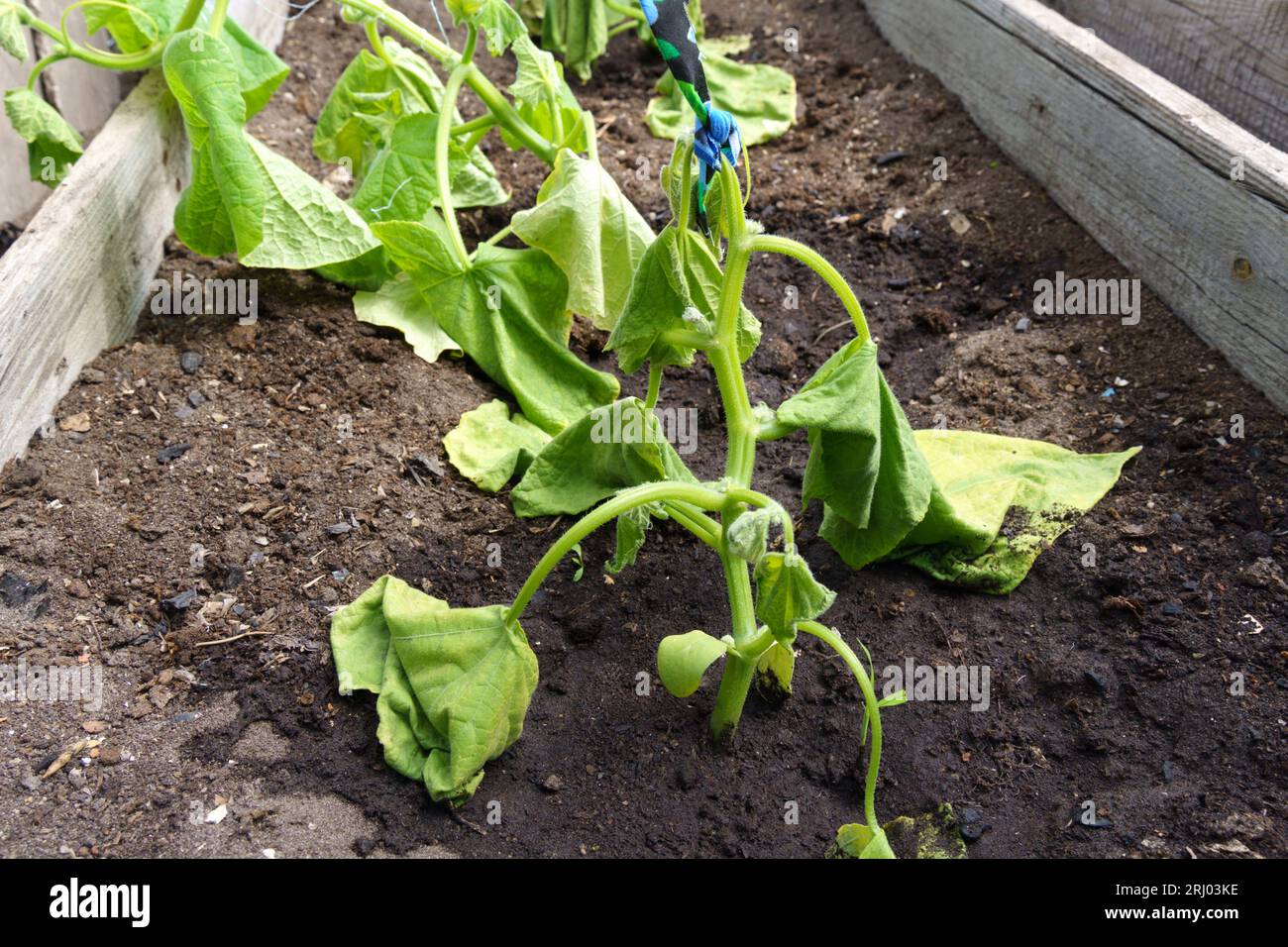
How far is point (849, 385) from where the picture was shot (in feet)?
6.15

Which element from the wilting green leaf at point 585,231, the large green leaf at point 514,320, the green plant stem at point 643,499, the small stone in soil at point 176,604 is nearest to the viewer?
the green plant stem at point 643,499

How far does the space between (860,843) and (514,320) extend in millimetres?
1480

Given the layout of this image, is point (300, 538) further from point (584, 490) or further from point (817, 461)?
point (817, 461)

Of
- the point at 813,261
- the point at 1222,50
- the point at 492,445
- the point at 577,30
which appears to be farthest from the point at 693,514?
the point at 577,30

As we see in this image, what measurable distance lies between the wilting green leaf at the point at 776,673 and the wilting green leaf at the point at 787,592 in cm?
28

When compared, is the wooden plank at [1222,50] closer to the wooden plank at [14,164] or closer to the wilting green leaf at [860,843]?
the wilting green leaf at [860,843]

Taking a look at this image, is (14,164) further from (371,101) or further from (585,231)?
(585,231)

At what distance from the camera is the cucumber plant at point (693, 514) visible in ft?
5.79

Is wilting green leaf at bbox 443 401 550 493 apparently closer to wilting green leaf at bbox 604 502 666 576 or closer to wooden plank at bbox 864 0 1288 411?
wilting green leaf at bbox 604 502 666 576

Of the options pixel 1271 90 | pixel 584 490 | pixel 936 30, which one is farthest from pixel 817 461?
pixel 936 30

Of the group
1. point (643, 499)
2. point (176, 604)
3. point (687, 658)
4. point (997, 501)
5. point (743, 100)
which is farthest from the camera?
point (743, 100)

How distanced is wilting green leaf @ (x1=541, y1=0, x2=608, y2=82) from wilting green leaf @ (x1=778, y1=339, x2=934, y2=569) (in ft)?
7.29

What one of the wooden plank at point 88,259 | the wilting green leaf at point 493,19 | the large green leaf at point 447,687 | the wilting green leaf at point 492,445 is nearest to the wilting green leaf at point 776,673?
the large green leaf at point 447,687

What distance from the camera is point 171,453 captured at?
244 centimetres
